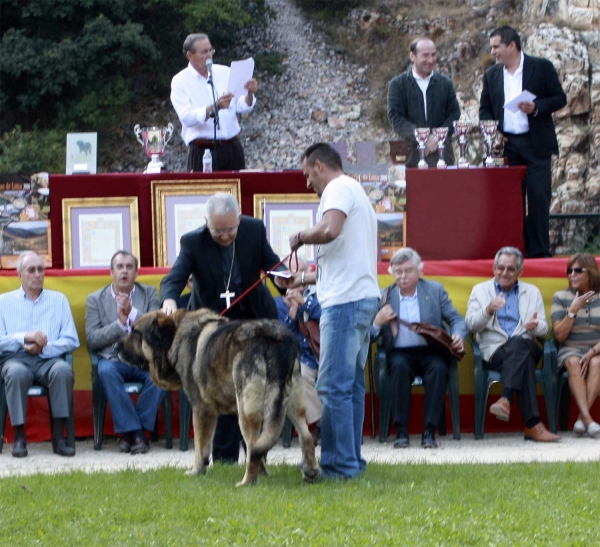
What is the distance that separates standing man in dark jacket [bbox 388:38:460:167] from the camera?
1088 cm

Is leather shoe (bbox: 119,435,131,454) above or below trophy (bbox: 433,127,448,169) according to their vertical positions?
below

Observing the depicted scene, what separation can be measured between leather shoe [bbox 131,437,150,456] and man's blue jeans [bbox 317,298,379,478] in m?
2.69

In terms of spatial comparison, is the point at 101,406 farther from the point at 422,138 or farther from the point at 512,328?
the point at 422,138

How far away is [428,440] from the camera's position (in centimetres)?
882

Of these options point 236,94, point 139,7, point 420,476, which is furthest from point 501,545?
point 139,7

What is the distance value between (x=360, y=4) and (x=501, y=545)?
3236cm

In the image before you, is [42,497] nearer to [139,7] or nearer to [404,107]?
[404,107]

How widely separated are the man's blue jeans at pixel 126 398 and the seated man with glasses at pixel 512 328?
2902 mm

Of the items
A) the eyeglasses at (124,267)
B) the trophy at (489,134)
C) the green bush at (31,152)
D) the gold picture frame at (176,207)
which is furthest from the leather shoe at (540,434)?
the green bush at (31,152)

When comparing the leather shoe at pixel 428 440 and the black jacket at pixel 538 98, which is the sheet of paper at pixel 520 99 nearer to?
the black jacket at pixel 538 98

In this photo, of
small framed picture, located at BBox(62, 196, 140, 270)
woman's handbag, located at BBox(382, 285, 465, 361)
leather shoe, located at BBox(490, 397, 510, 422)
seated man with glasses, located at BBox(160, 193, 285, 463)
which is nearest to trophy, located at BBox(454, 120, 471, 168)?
woman's handbag, located at BBox(382, 285, 465, 361)

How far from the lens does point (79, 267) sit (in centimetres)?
982

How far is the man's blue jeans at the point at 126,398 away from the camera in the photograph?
8.88m

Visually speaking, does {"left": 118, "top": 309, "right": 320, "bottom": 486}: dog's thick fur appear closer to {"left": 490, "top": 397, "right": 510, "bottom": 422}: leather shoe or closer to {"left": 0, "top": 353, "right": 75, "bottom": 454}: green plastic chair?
{"left": 0, "top": 353, "right": 75, "bottom": 454}: green plastic chair
